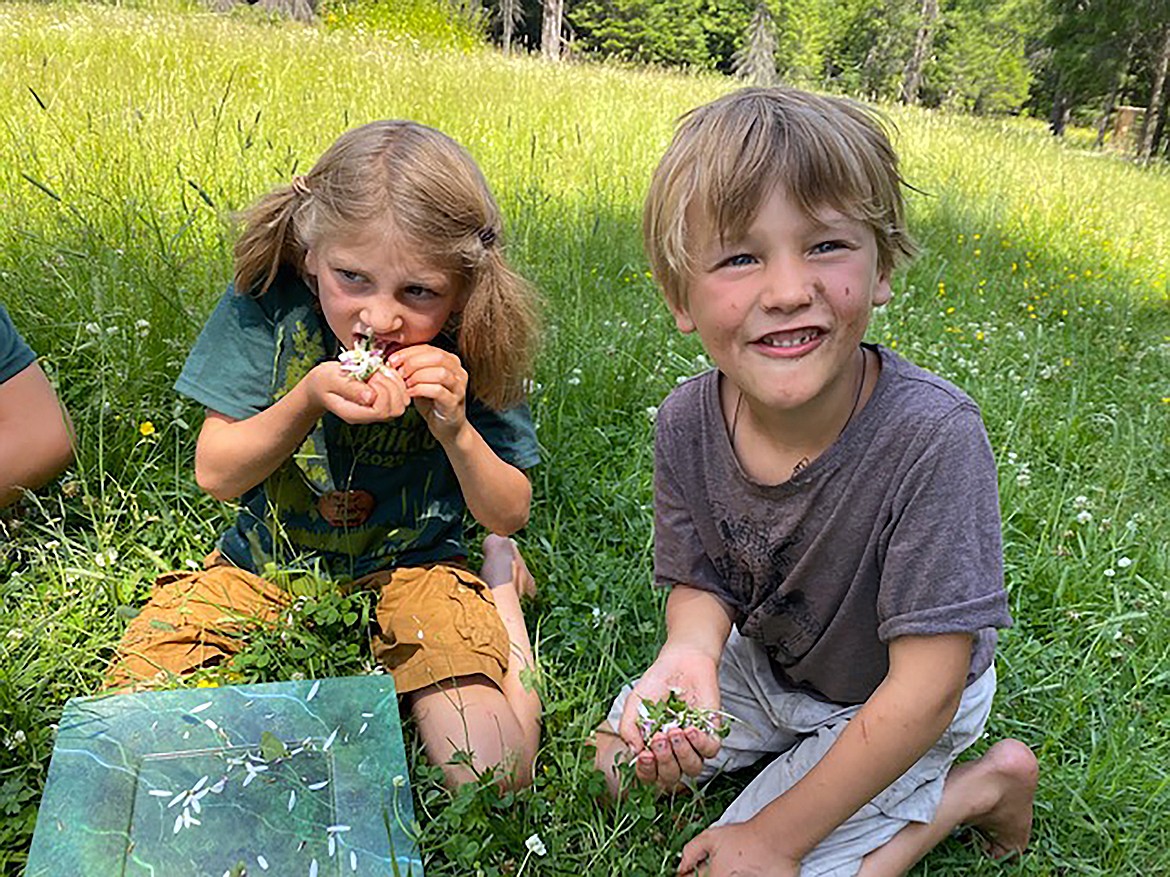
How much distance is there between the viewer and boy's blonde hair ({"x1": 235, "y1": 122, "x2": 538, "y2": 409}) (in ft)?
5.74

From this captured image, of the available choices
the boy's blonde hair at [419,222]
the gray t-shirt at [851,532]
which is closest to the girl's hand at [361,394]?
the boy's blonde hair at [419,222]

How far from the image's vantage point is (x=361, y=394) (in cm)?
162

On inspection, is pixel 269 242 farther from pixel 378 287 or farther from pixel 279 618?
pixel 279 618

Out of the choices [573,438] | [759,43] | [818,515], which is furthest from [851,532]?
[759,43]

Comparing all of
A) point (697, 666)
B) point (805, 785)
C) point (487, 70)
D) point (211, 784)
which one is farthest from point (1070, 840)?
point (487, 70)

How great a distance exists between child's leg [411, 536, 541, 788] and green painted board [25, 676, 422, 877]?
0.11 meters

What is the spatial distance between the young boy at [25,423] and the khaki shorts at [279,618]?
368mm

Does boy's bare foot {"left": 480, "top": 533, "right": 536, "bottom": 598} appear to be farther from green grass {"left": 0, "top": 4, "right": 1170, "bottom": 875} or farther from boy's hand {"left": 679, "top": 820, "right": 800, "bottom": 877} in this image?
boy's hand {"left": 679, "top": 820, "right": 800, "bottom": 877}

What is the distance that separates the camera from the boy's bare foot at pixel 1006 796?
162cm

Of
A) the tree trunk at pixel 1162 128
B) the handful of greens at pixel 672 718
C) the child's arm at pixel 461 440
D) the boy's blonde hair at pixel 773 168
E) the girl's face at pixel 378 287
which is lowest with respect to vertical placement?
the tree trunk at pixel 1162 128

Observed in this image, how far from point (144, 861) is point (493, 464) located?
881 millimetres

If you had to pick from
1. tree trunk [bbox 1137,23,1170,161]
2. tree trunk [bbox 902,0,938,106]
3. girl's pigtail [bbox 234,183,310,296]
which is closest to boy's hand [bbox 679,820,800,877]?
girl's pigtail [bbox 234,183,310,296]

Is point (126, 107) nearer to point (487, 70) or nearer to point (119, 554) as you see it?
point (119, 554)

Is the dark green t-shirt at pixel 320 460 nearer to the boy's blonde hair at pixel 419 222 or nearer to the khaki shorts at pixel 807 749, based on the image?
the boy's blonde hair at pixel 419 222
